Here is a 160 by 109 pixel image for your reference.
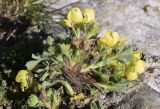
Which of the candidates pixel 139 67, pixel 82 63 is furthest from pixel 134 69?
pixel 82 63

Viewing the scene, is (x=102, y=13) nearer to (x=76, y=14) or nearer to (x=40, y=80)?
(x=76, y=14)

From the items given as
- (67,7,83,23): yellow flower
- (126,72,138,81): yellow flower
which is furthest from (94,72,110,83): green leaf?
(67,7,83,23): yellow flower

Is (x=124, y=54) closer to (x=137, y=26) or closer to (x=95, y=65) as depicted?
(x=95, y=65)

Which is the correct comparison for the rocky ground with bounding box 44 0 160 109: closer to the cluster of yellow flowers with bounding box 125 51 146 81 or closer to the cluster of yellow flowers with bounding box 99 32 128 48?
the cluster of yellow flowers with bounding box 125 51 146 81

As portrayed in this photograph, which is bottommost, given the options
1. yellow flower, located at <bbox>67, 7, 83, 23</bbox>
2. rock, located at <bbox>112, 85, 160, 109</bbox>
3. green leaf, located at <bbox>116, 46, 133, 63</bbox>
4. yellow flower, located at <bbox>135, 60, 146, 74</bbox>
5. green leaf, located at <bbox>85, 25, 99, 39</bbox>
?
rock, located at <bbox>112, 85, 160, 109</bbox>

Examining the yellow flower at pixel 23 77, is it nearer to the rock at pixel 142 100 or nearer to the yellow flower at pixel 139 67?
the rock at pixel 142 100

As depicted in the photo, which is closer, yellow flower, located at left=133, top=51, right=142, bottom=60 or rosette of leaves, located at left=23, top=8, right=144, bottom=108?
rosette of leaves, located at left=23, top=8, right=144, bottom=108
